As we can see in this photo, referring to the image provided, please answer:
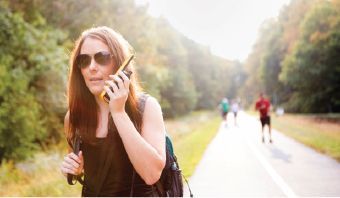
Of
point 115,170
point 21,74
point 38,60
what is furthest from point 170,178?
point 38,60

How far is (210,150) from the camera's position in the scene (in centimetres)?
1577

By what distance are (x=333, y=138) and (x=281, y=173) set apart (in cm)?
751

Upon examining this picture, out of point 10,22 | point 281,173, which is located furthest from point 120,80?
point 10,22

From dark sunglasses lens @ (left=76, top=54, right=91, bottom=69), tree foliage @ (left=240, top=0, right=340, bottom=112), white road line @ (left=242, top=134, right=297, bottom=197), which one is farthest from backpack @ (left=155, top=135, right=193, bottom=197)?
tree foliage @ (left=240, top=0, right=340, bottom=112)

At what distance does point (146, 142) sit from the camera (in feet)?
6.77

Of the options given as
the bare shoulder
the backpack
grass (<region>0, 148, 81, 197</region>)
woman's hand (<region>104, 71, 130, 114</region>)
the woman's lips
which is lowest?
grass (<region>0, 148, 81, 197</region>)

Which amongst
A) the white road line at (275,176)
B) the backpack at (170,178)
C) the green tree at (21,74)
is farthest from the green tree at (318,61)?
the backpack at (170,178)

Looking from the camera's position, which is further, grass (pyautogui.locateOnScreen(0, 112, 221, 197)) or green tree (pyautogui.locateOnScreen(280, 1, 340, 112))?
green tree (pyautogui.locateOnScreen(280, 1, 340, 112))

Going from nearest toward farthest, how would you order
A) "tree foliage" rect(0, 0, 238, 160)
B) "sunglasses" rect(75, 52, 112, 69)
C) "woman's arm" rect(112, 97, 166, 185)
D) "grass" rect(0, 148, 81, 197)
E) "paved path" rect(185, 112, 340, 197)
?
"woman's arm" rect(112, 97, 166, 185) < "sunglasses" rect(75, 52, 112, 69) < "paved path" rect(185, 112, 340, 197) < "grass" rect(0, 148, 81, 197) < "tree foliage" rect(0, 0, 238, 160)

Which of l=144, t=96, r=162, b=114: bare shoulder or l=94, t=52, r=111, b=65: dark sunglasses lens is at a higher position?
l=94, t=52, r=111, b=65: dark sunglasses lens

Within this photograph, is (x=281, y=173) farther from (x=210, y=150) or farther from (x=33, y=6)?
(x=33, y=6)

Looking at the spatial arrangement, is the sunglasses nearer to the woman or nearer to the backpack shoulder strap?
the woman

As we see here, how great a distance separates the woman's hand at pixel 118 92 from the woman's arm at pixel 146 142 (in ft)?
0.11

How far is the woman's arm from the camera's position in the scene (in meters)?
2.03
